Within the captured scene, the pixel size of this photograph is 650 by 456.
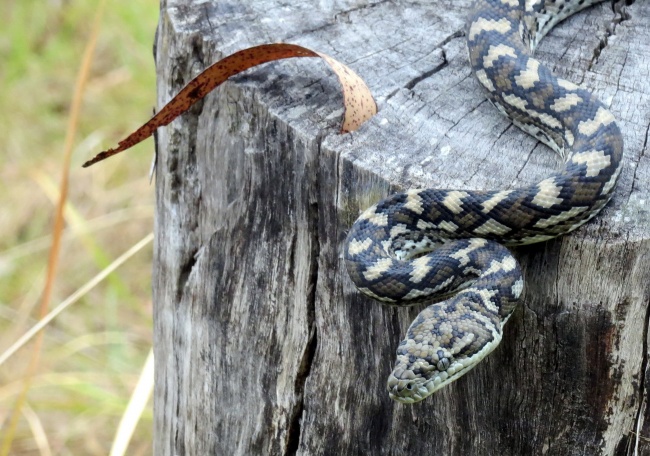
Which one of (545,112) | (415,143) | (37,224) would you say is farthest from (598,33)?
(37,224)

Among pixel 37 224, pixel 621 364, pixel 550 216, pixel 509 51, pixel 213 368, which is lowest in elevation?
pixel 37 224

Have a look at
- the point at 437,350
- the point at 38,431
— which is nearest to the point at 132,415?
the point at 38,431

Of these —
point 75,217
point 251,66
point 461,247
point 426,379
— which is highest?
point 251,66

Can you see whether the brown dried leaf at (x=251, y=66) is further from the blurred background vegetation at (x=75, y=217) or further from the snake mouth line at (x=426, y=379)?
the blurred background vegetation at (x=75, y=217)

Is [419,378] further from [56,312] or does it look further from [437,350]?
[56,312]

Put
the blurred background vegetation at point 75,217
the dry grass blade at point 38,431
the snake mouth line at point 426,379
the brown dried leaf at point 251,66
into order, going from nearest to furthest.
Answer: the snake mouth line at point 426,379 → the brown dried leaf at point 251,66 → the dry grass blade at point 38,431 → the blurred background vegetation at point 75,217

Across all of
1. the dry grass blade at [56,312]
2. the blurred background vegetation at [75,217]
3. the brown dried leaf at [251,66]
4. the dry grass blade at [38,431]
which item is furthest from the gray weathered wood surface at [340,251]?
→ the blurred background vegetation at [75,217]

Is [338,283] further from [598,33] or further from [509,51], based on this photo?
[598,33]
